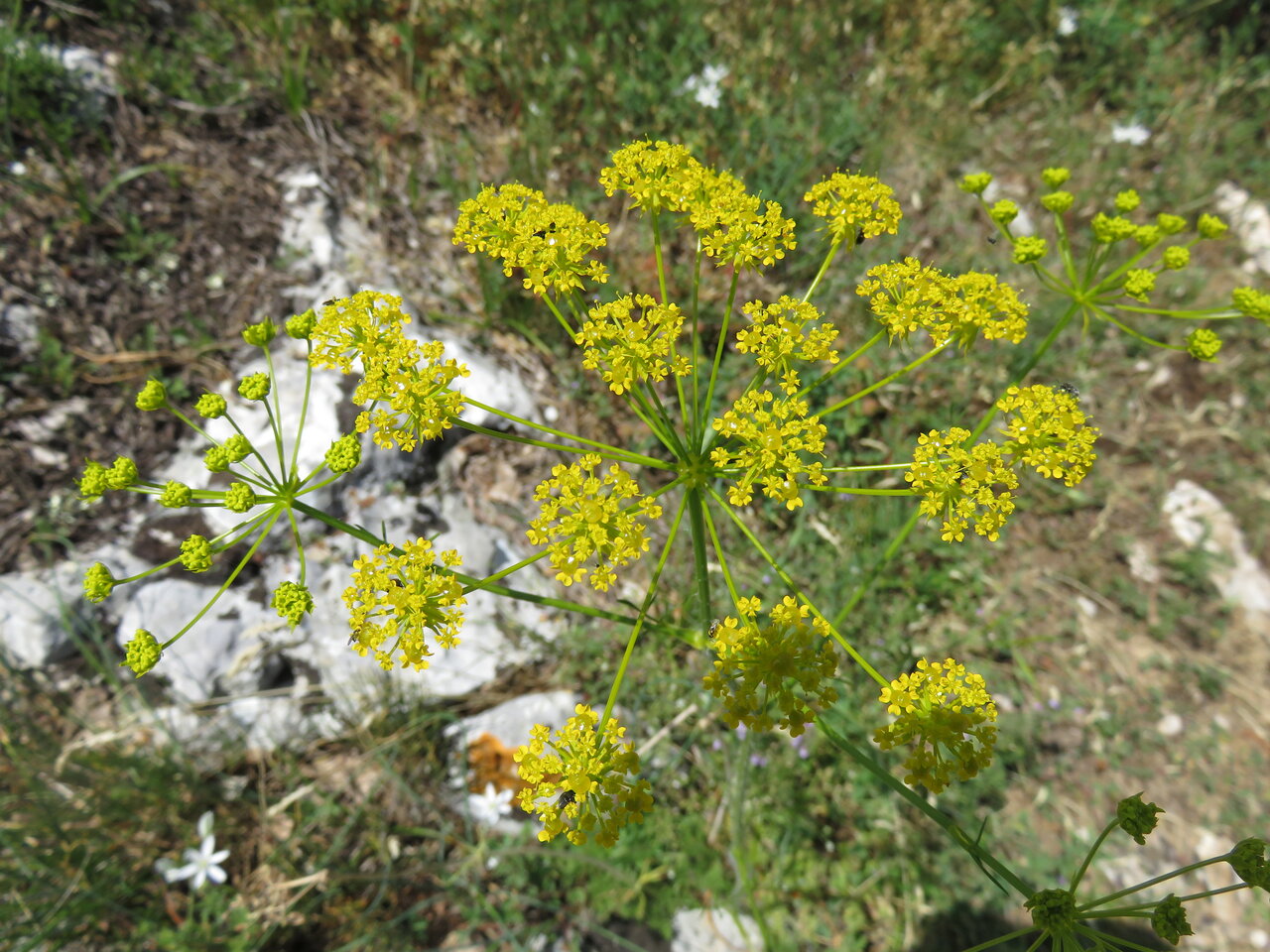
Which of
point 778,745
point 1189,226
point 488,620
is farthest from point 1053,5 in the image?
point 488,620

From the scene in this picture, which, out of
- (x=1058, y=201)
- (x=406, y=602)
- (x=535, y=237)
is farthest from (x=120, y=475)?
(x=1058, y=201)

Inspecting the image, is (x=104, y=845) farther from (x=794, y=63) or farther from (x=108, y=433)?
(x=794, y=63)

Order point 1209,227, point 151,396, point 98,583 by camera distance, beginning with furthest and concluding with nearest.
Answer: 1. point 1209,227
2. point 151,396
3. point 98,583

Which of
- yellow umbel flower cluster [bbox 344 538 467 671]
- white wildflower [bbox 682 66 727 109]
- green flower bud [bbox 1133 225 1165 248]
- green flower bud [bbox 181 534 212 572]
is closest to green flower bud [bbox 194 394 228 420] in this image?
green flower bud [bbox 181 534 212 572]

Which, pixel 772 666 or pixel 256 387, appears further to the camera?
pixel 256 387

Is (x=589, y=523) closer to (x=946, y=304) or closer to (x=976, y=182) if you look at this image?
(x=946, y=304)

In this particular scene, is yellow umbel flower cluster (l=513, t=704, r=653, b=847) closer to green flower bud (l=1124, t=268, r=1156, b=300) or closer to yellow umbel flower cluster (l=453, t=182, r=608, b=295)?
yellow umbel flower cluster (l=453, t=182, r=608, b=295)
